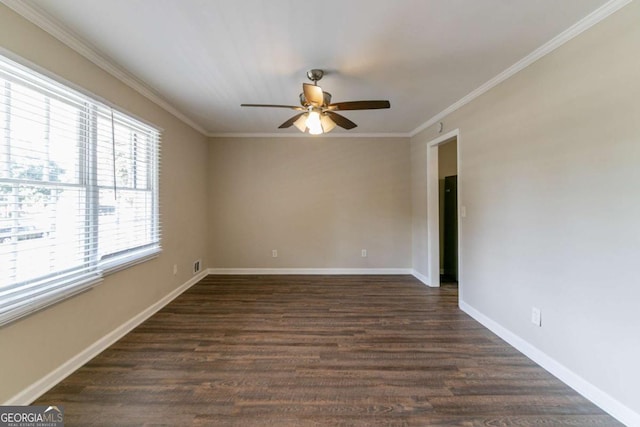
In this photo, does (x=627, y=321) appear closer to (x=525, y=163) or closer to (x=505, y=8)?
(x=525, y=163)

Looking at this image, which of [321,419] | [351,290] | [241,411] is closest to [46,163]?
[241,411]

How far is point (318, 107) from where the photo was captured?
8.17ft

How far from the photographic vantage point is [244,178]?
486 centimetres

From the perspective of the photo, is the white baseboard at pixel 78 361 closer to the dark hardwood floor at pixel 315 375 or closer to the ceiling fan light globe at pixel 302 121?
the dark hardwood floor at pixel 315 375

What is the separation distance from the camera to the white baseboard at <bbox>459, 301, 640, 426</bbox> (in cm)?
162

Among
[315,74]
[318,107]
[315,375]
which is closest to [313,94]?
[318,107]

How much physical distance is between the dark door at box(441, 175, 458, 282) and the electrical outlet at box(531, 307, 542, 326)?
2.20 meters

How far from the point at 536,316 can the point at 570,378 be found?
44cm

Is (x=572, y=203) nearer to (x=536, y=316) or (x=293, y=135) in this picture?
(x=536, y=316)

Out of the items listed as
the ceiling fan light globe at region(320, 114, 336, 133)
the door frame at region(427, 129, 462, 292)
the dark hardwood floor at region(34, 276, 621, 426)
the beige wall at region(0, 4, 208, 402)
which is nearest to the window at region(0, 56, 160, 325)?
the beige wall at region(0, 4, 208, 402)

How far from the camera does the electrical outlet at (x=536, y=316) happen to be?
2.20 meters

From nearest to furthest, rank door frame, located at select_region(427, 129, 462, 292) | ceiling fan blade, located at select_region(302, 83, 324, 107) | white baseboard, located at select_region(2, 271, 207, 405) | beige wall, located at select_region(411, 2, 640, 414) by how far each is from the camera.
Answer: beige wall, located at select_region(411, 2, 640, 414) → white baseboard, located at select_region(2, 271, 207, 405) → ceiling fan blade, located at select_region(302, 83, 324, 107) → door frame, located at select_region(427, 129, 462, 292)

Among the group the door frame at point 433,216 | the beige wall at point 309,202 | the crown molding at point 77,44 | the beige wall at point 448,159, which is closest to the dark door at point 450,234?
the beige wall at point 448,159

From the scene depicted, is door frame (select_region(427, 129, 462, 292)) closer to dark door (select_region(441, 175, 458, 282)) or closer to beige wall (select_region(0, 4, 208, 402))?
dark door (select_region(441, 175, 458, 282))
